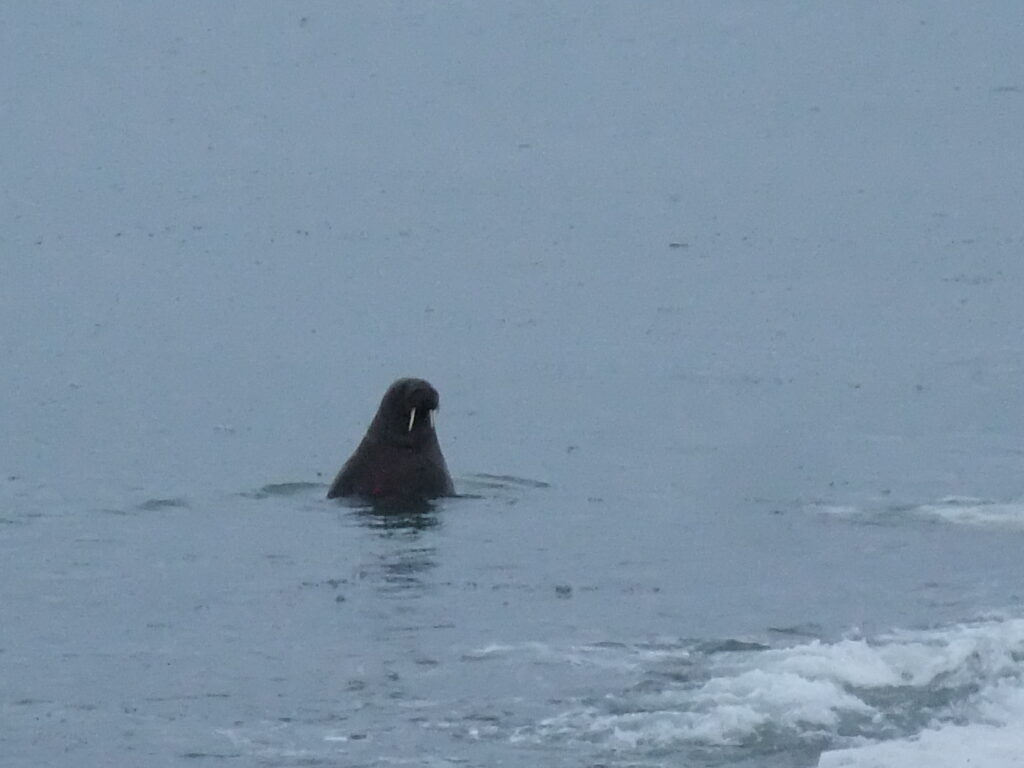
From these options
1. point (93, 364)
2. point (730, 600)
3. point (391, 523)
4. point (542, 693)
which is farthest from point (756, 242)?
point (542, 693)

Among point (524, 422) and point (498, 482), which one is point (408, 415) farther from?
point (524, 422)

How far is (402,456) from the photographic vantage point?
16469 millimetres

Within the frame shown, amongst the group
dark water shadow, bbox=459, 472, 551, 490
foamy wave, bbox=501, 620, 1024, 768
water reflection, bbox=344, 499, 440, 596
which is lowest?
foamy wave, bbox=501, 620, 1024, 768

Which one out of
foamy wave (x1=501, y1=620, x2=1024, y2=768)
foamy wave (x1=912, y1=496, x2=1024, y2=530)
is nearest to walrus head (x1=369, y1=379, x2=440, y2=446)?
foamy wave (x1=912, y1=496, x2=1024, y2=530)

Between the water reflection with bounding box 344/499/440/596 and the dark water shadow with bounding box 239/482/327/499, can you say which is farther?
the dark water shadow with bounding box 239/482/327/499

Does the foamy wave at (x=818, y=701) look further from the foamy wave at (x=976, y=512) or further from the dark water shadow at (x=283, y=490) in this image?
the dark water shadow at (x=283, y=490)

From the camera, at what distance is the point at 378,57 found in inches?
2025

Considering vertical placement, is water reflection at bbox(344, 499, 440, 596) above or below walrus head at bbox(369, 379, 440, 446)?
below

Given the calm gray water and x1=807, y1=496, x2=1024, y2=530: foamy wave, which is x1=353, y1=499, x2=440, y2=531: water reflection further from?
x1=807, y1=496, x2=1024, y2=530: foamy wave

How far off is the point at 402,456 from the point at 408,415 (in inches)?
10.4

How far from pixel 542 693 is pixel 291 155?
1076 inches

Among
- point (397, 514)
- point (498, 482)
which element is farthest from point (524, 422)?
point (397, 514)

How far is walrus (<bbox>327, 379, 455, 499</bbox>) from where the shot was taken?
16359 millimetres

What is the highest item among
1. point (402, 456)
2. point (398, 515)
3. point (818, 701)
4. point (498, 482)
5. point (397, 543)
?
point (402, 456)
